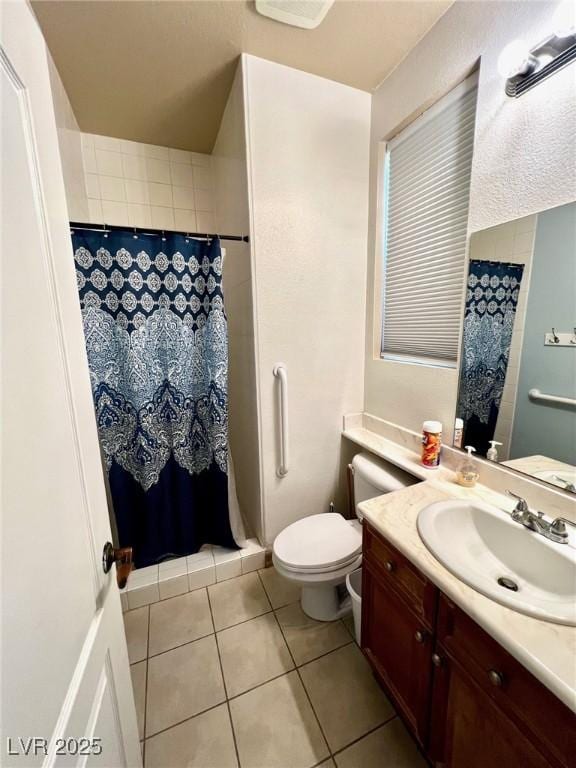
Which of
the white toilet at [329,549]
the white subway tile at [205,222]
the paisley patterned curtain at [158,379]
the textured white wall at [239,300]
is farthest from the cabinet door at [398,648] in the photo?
the white subway tile at [205,222]

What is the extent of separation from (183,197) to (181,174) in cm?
15

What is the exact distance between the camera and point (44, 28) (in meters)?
1.28

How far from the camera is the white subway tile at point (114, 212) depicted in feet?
7.01

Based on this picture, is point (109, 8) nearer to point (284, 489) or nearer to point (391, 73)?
point (391, 73)

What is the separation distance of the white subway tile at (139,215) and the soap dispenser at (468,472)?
8.05 feet

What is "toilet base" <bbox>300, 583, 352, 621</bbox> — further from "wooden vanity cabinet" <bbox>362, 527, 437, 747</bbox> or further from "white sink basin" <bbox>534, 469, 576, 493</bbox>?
"white sink basin" <bbox>534, 469, 576, 493</bbox>

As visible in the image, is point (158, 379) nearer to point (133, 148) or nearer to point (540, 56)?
point (133, 148)

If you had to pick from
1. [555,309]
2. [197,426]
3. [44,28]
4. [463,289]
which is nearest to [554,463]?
[555,309]

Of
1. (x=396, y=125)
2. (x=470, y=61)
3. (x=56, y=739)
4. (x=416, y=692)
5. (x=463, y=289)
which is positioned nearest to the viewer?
(x=56, y=739)

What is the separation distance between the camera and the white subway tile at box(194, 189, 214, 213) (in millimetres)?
2340

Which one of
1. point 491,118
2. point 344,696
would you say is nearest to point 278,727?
point 344,696

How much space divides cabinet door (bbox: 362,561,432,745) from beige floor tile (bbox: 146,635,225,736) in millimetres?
657

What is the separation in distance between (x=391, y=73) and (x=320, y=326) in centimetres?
127

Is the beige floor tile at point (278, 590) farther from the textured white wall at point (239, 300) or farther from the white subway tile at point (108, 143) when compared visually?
the white subway tile at point (108, 143)
